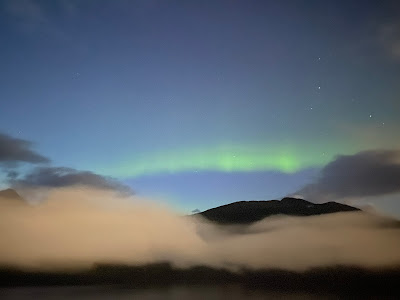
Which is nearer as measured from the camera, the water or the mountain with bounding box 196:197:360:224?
the water

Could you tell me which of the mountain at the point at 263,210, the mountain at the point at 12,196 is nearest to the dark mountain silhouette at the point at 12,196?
the mountain at the point at 12,196

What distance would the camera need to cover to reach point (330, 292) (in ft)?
18.6

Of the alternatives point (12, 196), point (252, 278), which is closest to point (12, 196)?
point (12, 196)

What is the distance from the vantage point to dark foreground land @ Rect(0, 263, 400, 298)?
5320 millimetres

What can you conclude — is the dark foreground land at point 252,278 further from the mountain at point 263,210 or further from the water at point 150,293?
the mountain at point 263,210

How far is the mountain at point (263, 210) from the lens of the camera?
217 inches

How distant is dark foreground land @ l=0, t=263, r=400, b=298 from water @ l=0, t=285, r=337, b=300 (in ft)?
0.20

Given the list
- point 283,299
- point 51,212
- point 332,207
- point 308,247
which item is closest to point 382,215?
point 332,207

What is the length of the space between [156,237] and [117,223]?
53 cm

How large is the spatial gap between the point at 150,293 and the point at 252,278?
4.10 feet

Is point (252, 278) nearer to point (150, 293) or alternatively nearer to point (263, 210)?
point (263, 210)

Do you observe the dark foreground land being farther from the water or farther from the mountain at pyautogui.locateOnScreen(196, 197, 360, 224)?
the mountain at pyautogui.locateOnScreen(196, 197, 360, 224)

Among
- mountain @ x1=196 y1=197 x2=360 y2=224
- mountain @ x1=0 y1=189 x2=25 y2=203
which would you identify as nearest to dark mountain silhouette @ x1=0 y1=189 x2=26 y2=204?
mountain @ x1=0 y1=189 x2=25 y2=203

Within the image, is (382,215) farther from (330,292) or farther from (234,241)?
(234,241)
